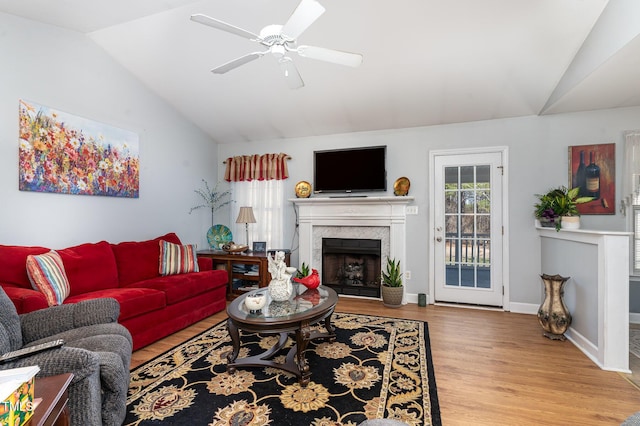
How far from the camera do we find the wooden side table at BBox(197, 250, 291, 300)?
412 cm

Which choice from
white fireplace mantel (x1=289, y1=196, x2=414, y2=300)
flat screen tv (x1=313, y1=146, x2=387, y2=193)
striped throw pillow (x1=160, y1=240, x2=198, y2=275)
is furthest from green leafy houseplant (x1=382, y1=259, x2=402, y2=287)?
striped throw pillow (x1=160, y1=240, x2=198, y2=275)

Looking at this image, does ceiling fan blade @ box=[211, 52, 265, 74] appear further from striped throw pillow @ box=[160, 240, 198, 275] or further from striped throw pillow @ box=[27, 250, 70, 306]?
striped throw pillow @ box=[160, 240, 198, 275]

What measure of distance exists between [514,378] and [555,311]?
1116mm

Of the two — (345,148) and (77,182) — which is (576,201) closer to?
(345,148)

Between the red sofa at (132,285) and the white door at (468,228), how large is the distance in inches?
118

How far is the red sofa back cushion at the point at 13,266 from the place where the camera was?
230cm

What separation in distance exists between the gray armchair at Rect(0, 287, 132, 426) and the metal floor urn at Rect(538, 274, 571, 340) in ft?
11.7

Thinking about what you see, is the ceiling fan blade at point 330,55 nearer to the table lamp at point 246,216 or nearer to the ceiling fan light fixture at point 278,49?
the ceiling fan light fixture at point 278,49

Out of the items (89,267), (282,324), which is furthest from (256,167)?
(282,324)

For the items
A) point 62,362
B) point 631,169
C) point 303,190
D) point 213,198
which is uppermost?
point 631,169

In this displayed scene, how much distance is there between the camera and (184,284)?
3.19 meters

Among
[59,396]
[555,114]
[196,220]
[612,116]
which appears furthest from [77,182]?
[612,116]

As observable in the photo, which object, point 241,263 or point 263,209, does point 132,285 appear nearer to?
point 241,263

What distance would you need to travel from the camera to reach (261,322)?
2.06 metres
